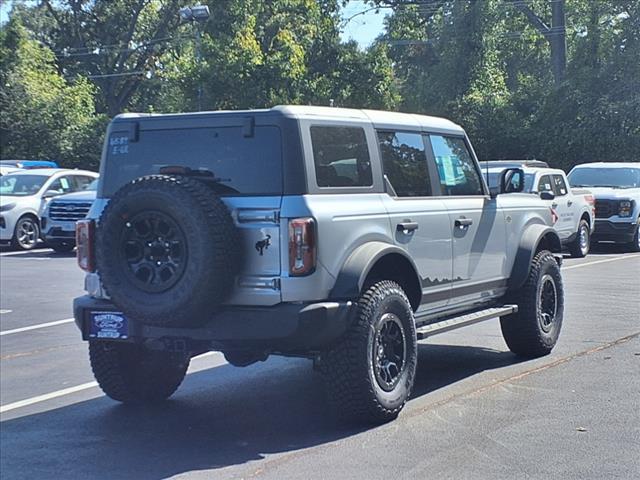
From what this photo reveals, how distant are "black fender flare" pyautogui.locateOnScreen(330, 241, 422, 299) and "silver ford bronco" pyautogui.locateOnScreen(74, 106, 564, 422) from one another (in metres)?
0.01

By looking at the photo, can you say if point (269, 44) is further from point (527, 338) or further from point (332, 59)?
point (527, 338)

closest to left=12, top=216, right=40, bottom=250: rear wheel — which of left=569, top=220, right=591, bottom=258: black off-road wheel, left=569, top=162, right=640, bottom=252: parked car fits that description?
left=569, top=220, right=591, bottom=258: black off-road wheel

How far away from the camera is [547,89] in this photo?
122 ft

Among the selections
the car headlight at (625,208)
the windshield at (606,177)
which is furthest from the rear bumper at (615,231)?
the windshield at (606,177)

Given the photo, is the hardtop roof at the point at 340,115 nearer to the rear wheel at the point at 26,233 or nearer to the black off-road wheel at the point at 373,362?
the black off-road wheel at the point at 373,362

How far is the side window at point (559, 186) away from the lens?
19.1m

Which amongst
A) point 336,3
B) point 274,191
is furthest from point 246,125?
point 336,3

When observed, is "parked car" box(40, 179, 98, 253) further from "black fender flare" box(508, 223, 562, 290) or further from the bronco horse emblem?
the bronco horse emblem

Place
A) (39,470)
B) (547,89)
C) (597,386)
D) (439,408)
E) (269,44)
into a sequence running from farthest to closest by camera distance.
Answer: (269,44)
(547,89)
(597,386)
(439,408)
(39,470)

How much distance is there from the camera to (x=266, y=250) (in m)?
6.53

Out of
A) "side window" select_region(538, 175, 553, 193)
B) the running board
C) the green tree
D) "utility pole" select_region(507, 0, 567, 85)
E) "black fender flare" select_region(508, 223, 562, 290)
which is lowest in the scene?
the running board

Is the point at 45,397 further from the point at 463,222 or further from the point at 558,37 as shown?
the point at 558,37

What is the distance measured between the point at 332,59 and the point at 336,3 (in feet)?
18.8

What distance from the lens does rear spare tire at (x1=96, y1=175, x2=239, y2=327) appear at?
20.8ft
